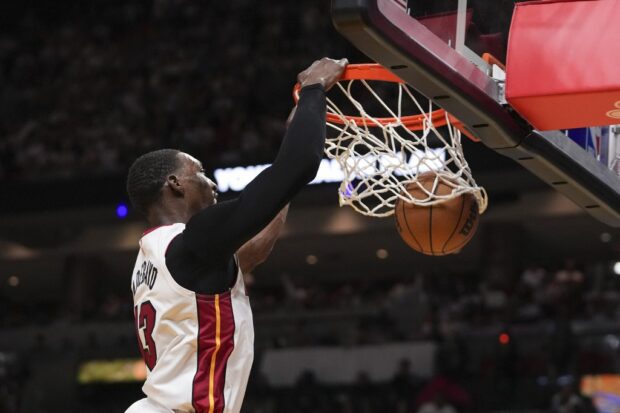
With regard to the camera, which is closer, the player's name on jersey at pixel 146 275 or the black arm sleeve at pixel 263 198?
the black arm sleeve at pixel 263 198

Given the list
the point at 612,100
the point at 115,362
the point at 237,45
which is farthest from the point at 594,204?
the point at 237,45

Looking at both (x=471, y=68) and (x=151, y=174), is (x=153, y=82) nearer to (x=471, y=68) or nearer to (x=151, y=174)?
(x=471, y=68)

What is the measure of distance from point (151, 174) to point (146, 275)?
24 centimetres

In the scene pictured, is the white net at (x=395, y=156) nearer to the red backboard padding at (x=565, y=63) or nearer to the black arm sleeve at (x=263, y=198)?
the red backboard padding at (x=565, y=63)

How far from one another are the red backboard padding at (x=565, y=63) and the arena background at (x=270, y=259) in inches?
262

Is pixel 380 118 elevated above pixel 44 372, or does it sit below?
above

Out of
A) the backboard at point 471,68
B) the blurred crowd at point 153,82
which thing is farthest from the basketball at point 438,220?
the blurred crowd at point 153,82

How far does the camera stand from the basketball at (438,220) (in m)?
3.41

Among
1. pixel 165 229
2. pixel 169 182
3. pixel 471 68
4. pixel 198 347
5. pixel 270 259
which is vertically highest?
pixel 471 68

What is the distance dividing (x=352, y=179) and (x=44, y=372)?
32.8 feet

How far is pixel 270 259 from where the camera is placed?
52.8ft

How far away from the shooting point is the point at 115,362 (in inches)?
495

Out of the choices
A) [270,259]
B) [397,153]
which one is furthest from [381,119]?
[270,259]

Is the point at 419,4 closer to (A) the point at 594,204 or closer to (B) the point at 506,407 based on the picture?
(A) the point at 594,204
